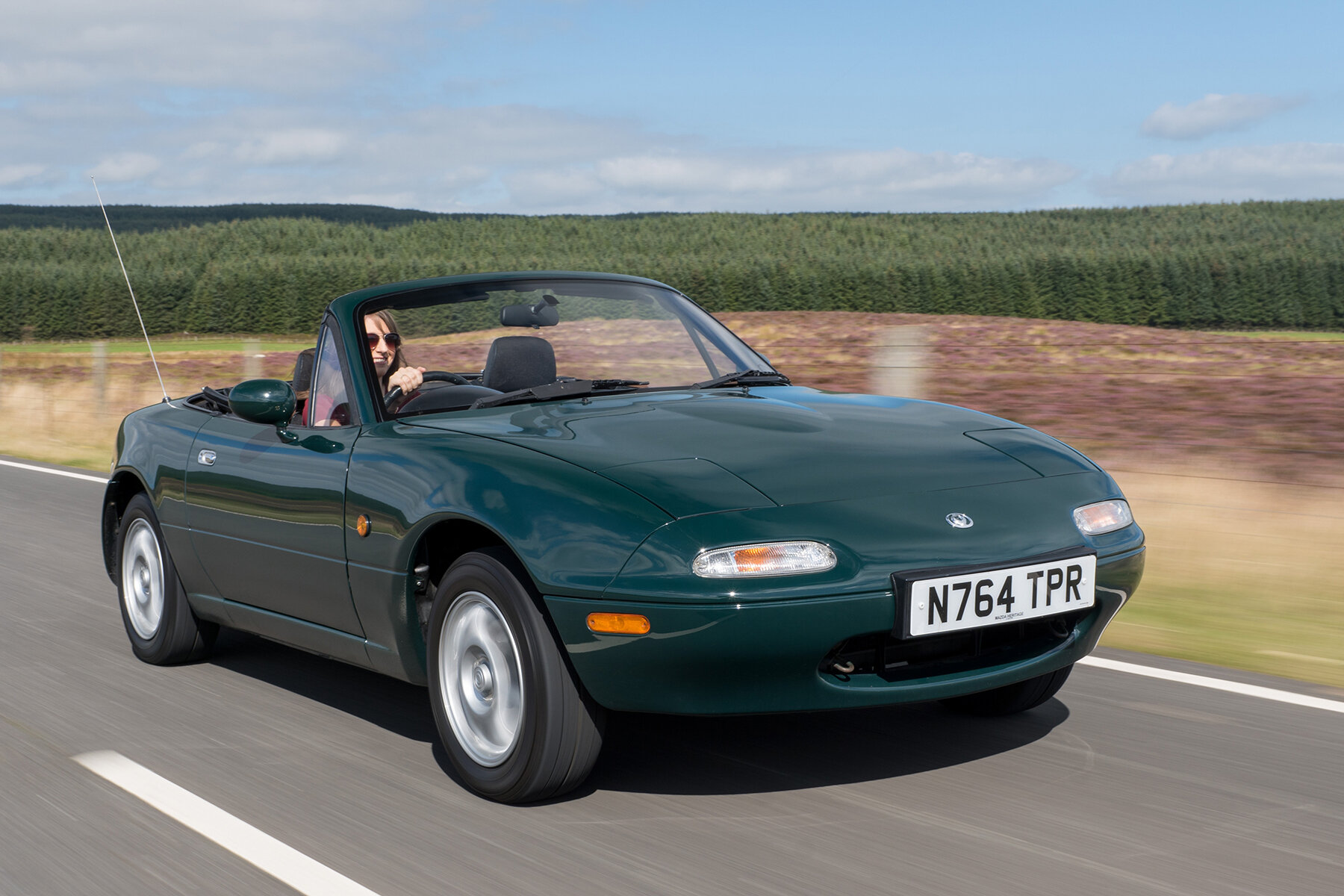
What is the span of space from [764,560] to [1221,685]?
233 cm

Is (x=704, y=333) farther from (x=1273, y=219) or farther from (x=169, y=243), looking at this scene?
(x=1273, y=219)

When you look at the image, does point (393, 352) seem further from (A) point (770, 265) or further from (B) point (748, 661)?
(A) point (770, 265)

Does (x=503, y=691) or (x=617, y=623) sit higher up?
(x=617, y=623)

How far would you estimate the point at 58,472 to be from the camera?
44.9 ft

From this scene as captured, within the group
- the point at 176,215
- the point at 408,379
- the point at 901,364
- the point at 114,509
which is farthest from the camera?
the point at 176,215

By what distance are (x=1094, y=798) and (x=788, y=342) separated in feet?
86.3

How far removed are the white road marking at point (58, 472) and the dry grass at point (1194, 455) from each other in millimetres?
583

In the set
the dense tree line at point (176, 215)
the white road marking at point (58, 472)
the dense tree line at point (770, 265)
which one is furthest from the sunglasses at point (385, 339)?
the dense tree line at point (176, 215)

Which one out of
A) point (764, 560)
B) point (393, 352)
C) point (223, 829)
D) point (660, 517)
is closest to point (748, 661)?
point (764, 560)

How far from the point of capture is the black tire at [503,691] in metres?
3.58

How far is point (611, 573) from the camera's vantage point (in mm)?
3430

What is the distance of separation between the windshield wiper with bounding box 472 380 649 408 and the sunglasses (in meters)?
0.42

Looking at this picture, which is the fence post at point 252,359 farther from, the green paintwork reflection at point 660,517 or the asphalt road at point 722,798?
the green paintwork reflection at point 660,517

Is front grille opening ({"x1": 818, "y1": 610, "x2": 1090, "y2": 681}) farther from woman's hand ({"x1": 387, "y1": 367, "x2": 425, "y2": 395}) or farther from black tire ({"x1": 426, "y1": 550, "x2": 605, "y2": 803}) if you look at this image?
woman's hand ({"x1": 387, "y1": 367, "x2": 425, "y2": 395})
